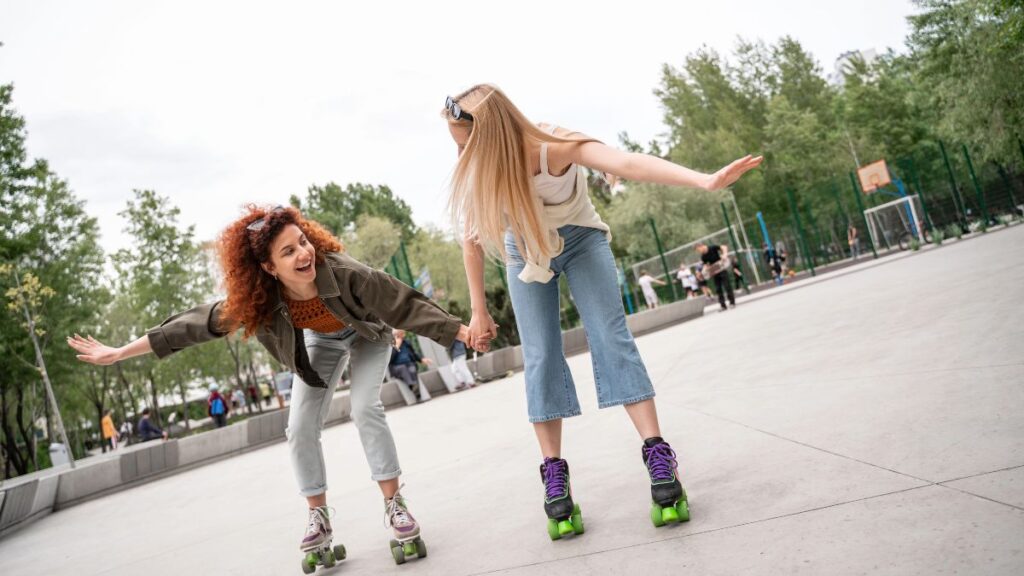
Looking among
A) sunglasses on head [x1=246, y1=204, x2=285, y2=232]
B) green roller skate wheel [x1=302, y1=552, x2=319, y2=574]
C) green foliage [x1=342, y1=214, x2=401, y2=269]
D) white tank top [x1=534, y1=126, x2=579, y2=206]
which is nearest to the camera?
white tank top [x1=534, y1=126, x2=579, y2=206]

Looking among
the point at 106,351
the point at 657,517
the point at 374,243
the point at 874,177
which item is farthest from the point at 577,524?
the point at 374,243

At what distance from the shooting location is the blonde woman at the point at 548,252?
2.71 metres

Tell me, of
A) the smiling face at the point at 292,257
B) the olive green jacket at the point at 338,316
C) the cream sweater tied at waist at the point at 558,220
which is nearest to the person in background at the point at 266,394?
the olive green jacket at the point at 338,316

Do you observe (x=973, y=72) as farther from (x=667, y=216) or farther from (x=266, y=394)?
(x=266, y=394)

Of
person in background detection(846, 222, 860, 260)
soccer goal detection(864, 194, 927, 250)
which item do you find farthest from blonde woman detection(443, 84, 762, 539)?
person in background detection(846, 222, 860, 260)

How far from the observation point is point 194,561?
13.2ft

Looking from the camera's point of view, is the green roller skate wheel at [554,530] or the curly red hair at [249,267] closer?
the green roller skate wheel at [554,530]

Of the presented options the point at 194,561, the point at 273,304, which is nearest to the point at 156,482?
the point at 194,561

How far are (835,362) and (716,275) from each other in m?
12.3

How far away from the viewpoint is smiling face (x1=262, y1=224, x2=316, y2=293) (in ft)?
10.4

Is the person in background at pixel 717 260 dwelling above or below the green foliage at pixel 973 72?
below

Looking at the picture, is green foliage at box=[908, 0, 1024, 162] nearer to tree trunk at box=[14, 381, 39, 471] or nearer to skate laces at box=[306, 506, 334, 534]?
skate laces at box=[306, 506, 334, 534]

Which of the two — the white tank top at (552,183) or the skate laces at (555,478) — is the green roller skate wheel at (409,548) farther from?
the white tank top at (552,183)

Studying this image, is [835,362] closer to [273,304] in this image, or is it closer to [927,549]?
[927,549]
